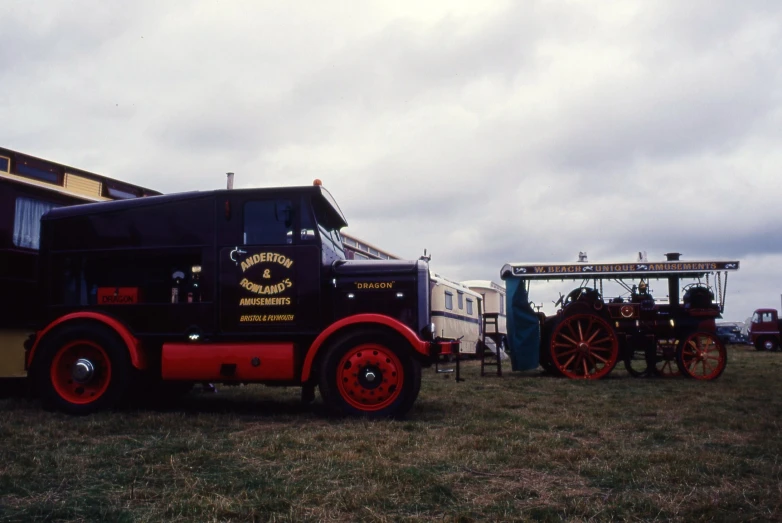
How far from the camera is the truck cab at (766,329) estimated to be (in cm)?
3162

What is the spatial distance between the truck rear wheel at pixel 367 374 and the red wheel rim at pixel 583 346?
6.76 metres

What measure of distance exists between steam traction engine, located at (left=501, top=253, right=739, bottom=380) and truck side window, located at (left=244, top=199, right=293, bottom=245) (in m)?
7.07

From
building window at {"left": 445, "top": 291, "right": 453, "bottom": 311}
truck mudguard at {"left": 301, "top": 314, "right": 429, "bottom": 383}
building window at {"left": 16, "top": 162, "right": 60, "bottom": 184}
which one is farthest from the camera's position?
building window at {"left": 445, "top": 291, "right": 453, "bottom": 311}

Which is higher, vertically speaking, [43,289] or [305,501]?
[43,289]

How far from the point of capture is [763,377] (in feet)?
42.7

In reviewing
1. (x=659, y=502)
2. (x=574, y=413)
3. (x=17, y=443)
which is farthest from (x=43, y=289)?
(x=659, y=502)

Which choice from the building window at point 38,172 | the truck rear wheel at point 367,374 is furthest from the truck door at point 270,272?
the building window at point 38,172

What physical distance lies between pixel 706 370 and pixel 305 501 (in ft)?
38.7

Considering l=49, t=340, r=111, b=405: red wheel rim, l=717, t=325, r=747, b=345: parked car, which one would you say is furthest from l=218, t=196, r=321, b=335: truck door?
l=717, t=325, r=747, b=345: parked car

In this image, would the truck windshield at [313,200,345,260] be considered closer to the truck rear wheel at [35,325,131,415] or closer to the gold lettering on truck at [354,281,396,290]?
the gold lettering on truck at [354,281,396,290]

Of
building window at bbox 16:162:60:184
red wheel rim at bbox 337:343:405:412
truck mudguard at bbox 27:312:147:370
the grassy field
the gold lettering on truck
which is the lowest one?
the grassy field

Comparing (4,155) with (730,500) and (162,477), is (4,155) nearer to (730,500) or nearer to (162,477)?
(162,477)

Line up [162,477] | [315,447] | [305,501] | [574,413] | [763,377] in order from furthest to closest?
[763,377] → [574,413] → [315,447] → [162,477] → [305,501]

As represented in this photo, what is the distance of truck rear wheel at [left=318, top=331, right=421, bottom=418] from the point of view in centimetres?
683
